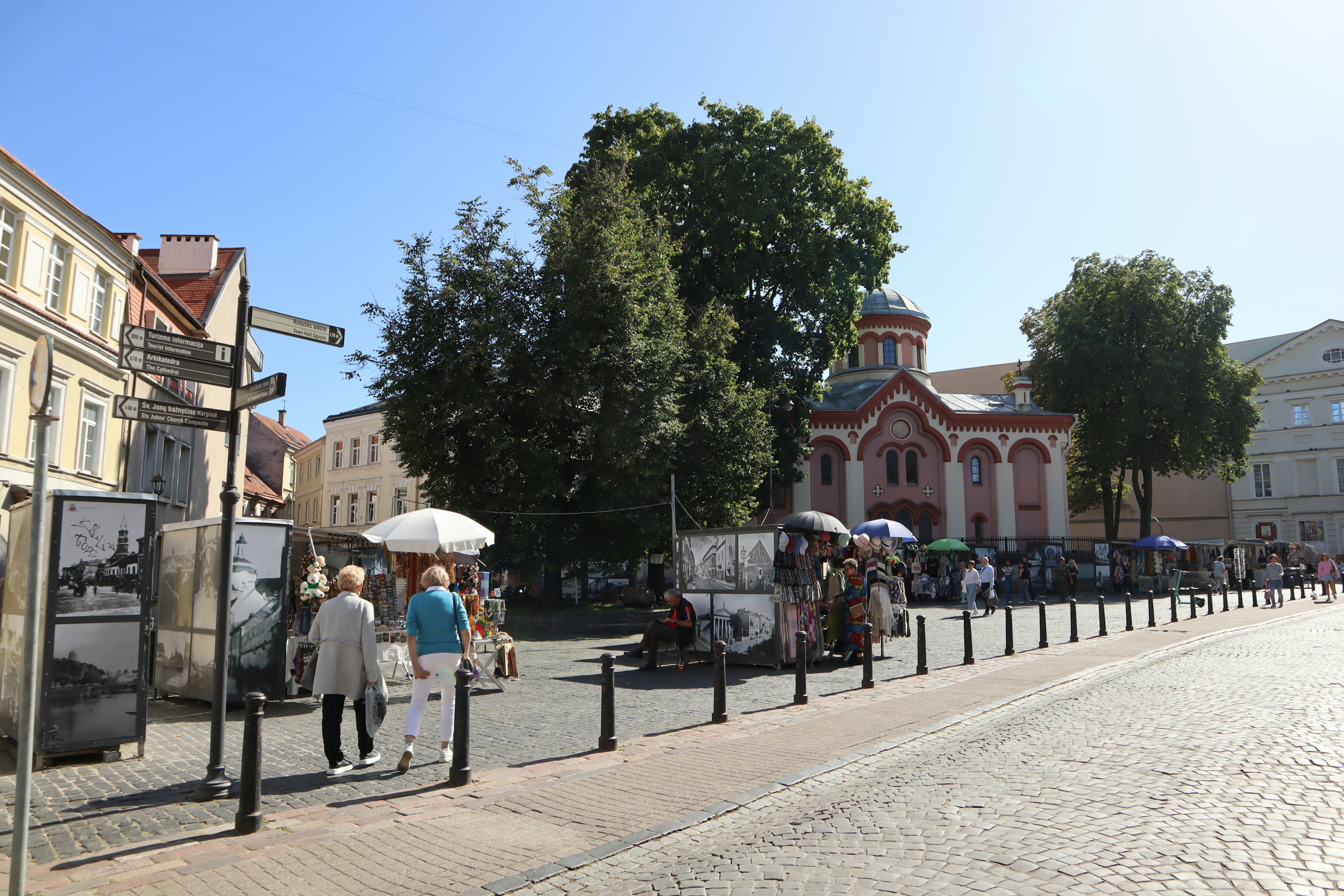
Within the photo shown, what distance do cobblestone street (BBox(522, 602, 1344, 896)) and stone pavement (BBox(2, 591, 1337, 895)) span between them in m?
0.28

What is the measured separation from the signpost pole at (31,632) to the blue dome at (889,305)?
50000mm

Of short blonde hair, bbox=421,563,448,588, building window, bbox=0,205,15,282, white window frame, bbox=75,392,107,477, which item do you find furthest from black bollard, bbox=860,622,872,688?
white window frame, bbox=75,392,107,477

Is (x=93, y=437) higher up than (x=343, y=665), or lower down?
higher up

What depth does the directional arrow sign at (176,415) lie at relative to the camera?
642 cm

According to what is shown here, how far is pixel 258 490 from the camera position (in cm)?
3594

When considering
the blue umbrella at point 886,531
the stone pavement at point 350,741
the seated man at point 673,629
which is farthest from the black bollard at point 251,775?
the blue umbrella at point 886,531

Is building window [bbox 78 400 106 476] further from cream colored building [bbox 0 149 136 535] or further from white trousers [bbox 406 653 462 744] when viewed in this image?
white trousers [bbox 406 653 462 744]

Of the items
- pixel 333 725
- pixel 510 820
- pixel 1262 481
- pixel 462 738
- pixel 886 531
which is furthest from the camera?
pixel 1262 481

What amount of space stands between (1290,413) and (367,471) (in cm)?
6236

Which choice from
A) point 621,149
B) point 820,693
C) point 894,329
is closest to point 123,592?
point 820,693

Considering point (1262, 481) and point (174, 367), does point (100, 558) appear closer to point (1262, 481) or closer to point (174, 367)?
point (174, 367)

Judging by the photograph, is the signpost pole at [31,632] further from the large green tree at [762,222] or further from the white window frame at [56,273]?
the large green tree at [762,222]

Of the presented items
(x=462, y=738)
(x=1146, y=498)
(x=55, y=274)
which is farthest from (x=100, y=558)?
(x=1146, y=498)

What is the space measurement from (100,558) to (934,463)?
44.7 m
